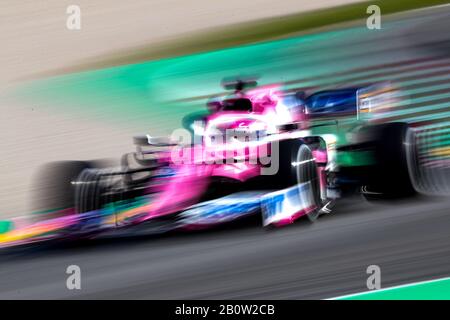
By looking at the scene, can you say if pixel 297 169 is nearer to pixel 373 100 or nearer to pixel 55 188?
pixel 373 100

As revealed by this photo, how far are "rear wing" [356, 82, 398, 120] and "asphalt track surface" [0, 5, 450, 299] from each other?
39cm

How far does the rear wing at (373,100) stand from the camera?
2611mm

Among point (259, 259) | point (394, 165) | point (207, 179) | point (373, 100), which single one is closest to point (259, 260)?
point (259, 259)

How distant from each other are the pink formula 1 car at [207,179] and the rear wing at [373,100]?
9.3 inches

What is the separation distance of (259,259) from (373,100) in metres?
0.87

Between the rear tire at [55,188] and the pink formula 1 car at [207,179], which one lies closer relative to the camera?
the pink formula 1 car at [207,179]

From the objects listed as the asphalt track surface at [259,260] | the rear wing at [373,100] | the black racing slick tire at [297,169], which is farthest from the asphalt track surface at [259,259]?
the rear wing at [373,100]

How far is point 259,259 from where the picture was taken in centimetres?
246

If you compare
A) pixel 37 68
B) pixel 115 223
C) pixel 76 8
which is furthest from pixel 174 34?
pixel 115 223

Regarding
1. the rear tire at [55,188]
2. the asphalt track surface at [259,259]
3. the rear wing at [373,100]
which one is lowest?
the asphalt track surface at [259,259]

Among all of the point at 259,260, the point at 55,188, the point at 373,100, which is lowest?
the point at 259,260

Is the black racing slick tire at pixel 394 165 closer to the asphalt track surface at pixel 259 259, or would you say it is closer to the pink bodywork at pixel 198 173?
the asphalt track surface at pixel 259 259

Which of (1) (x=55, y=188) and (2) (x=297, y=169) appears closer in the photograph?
(2) (x=297, y=169)
